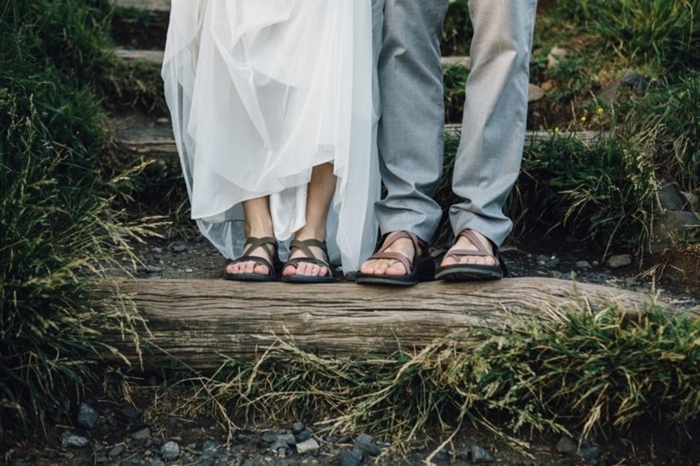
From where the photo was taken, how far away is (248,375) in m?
2.48

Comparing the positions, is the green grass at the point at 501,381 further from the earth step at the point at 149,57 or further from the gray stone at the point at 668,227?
the earth step at the point at 149,57

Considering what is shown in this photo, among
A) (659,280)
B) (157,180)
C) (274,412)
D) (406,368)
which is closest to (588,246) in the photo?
(659,280)

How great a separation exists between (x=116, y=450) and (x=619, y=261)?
73.0 inches

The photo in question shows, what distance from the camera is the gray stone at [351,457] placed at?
2.24 m

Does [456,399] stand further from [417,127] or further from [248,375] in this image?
[417,127]

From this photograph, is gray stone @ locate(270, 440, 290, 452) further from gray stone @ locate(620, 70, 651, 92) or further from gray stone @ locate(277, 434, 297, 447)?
gray stone @ locate(620, 70, 651, 92)

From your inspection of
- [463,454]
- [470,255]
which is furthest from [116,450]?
[470,255]

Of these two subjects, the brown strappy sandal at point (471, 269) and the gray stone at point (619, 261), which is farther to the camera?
the gray stone at point (619, 261)

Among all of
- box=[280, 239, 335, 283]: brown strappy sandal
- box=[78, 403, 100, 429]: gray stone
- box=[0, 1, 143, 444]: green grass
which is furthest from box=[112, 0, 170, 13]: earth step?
box=[78, 403, 100, 429]: gray stone

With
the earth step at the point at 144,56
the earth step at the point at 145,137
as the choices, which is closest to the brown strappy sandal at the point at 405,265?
the earth step at the point at 145,137

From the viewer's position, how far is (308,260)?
275cm

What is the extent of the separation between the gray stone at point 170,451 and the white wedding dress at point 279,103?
2.64ft

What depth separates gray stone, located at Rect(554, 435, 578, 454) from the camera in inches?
89.0

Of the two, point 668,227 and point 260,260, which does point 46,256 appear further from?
point 668,227
